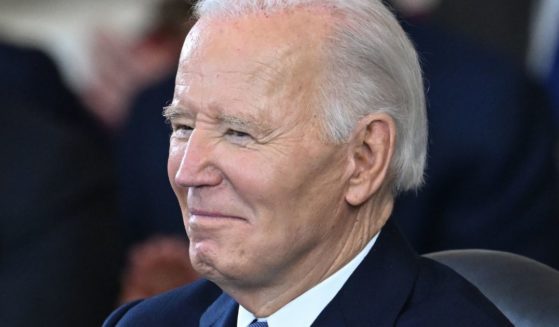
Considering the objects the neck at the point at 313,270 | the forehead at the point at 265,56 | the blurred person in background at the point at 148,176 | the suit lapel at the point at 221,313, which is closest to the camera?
the forehead at the point at 265,56

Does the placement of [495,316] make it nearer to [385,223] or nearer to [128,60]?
[385,223]

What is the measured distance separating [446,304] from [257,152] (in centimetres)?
43

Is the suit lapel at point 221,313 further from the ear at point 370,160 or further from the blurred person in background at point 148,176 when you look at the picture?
the blurred person in background at point 148,176

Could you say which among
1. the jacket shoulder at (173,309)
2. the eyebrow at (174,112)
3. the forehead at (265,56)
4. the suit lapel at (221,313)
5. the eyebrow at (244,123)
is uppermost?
the forehead at (265,56)

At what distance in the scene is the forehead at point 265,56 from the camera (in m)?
2.99

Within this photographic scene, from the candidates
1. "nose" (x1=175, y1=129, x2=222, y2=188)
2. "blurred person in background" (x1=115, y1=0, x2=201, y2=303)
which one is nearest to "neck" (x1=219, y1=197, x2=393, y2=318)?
"nose" (x1=175, y1=129, x2=222, y2=188)

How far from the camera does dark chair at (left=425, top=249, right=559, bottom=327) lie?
10.4 ft

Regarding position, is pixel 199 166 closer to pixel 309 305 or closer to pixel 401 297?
pixel 309 305

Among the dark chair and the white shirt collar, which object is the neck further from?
the dark chair

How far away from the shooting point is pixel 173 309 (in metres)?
3.35

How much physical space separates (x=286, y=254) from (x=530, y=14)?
13.7ft

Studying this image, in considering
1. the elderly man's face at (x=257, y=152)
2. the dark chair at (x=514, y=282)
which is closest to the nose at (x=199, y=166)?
the elderly man's face at (x=257, y=152)

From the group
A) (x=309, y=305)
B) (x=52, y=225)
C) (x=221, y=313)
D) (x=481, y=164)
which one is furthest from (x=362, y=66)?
(x=52, y=225)

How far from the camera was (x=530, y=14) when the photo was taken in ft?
23.1
